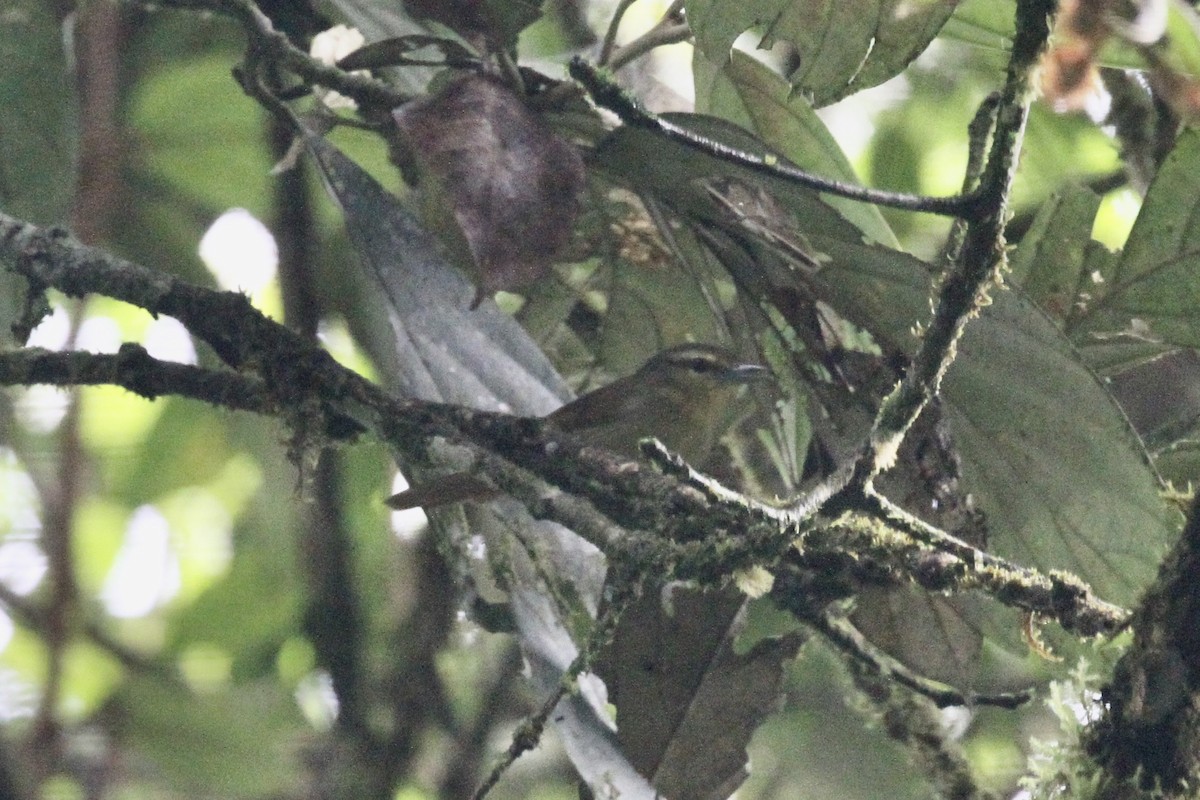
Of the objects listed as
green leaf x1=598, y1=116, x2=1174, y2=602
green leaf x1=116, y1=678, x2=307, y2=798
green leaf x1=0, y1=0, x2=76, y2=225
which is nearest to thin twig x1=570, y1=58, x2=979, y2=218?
green leaf x1=598, y1=116, x2=1174, y2=602

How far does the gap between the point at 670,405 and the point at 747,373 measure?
344 millimetres

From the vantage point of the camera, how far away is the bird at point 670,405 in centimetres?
243

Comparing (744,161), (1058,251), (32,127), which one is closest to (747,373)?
(1058,251)

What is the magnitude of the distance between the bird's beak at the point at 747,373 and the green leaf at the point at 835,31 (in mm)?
553

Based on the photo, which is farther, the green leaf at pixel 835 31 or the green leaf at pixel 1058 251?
the green leaf at pixel 1058 251

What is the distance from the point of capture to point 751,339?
208 cm

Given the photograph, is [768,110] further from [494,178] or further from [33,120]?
[33,120]

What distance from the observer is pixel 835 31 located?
1.63 metres

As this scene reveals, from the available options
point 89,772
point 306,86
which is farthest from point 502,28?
point 89,772

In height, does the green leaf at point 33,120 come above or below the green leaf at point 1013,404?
below

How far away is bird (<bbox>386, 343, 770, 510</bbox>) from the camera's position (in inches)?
95.8

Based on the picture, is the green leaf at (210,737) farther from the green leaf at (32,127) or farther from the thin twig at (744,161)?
the thin twig at (744,161)

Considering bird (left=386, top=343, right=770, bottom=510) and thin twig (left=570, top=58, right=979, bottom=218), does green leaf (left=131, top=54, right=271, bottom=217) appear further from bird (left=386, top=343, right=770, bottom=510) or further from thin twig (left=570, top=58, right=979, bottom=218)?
thin twig (left=570, top=58, right=979, bottom=218)

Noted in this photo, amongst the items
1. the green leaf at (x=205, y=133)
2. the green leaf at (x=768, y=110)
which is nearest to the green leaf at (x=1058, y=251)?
the green leaf at (x=768, y=110)
